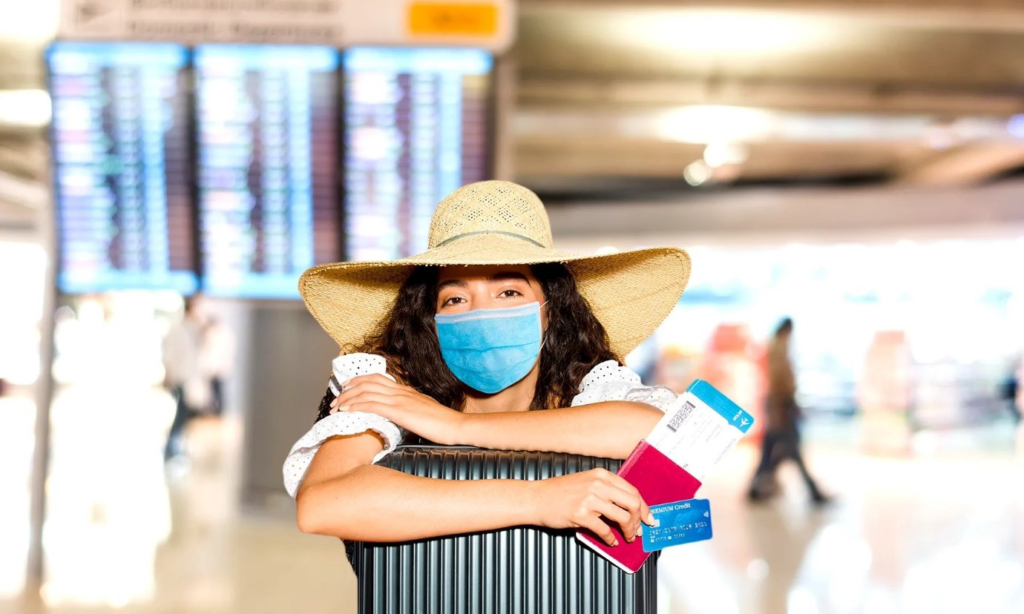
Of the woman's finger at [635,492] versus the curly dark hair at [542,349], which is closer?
the woman's finger at [635,492]

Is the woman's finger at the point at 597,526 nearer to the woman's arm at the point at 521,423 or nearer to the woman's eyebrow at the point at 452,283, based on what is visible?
the woman's arm at the point at 521,423

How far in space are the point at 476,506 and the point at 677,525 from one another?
0.78ft

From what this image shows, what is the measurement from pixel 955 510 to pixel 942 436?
207 inches

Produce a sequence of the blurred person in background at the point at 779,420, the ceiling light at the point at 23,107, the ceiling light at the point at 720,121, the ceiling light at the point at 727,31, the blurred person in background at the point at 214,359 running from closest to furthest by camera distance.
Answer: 1. the ceiling light at the point at 727,31
2. the blurred person in background at the point at 779,420
3. the ceiling light at the point at 23,107
4. the ceiling light at the point at 720,121
5. the blurred person in background at the point at 214,359

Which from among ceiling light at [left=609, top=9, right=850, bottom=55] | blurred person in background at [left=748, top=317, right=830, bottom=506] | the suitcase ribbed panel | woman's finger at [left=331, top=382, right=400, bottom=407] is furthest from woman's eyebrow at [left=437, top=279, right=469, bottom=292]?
blurred person in background at [left=748, top=317, right=830, bottom=506]

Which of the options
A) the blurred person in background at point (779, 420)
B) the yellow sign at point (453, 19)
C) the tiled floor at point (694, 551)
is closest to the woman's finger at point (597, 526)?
the tiled floor at point (694, 551)

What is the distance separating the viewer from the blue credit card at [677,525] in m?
1.02

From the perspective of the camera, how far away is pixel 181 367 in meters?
8.11

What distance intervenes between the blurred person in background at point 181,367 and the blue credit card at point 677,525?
746 centimetres

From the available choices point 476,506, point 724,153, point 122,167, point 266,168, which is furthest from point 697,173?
point 476,506

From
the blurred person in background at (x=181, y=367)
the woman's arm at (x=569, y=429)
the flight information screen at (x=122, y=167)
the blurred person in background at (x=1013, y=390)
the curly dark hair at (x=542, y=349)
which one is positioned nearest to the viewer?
the woman's arm at (x=569, y=429)

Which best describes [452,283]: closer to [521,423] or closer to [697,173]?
[521,423]

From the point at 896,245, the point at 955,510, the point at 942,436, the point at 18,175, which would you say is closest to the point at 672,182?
the point at 896,245

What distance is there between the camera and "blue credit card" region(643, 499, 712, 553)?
1.02 meters
